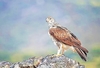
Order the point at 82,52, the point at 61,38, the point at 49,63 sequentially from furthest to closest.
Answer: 1. the point at 61,38
2. the point at 82,52
3. the point at 49,63

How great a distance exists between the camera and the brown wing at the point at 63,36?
4918 millimetres

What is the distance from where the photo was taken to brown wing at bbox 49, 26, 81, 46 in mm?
4918

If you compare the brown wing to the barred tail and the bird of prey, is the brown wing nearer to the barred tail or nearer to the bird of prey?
the bird of prey

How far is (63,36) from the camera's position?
5.01 metres

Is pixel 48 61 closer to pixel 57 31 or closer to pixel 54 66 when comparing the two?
pixel 54 66

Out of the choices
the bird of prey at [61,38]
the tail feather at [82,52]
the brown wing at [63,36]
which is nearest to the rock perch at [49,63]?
the tail feather at [82,52]

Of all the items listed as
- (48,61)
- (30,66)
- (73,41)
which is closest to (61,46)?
(73,41)

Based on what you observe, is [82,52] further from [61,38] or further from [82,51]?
[61,38]

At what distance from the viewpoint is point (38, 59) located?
4645 mm

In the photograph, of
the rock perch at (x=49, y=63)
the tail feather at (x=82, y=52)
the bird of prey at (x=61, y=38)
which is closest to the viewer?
the rock perch at (x=49, y=63)

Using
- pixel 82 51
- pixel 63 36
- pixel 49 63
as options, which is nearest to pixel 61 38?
pixel 63 36

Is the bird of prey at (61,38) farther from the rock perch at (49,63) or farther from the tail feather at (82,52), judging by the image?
the rock perch at (49,63)

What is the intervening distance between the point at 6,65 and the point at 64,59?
4.22 feet

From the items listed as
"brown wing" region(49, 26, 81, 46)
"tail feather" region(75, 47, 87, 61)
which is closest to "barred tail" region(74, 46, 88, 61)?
"tail feather" region(75, 47, 87, 61)
